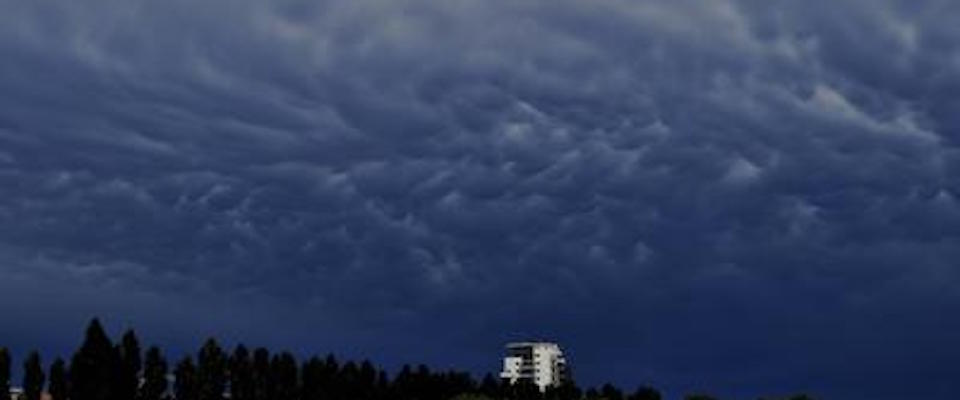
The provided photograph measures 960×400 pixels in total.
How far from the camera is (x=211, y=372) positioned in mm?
162875

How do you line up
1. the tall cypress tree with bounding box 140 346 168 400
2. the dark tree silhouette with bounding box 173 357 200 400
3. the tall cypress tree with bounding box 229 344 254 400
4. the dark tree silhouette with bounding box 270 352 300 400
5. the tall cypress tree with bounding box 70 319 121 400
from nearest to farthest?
1. the tall cypress tree with bounding box 70 319 121 400
2. the tall cypress tree with bounding box 140 346 168 400
3. the dark tree silhouette with bounding box 173 357 200 400
4. the tall cypress tree with bounding box 229 344 254 400
5. the dark tree silhouette with bounding box 270 352 300 400

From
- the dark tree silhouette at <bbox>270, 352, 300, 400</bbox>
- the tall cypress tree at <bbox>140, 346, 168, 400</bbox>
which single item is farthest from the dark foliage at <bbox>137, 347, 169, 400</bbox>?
the dark tree silhouette at <bbox>270, 352, 300, 400</bbox>

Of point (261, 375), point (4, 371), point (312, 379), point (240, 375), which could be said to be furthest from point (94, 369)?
point (312, 379)

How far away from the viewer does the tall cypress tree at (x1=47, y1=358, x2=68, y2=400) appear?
146 m

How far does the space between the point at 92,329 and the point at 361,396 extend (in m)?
40.2

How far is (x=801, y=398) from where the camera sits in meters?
177

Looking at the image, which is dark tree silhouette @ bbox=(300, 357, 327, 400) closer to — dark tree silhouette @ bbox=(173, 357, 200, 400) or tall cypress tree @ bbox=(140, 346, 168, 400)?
dark tree silhouette @ bbox=(173, 357, 200, 400)

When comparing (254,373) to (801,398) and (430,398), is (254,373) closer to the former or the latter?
(430,398)

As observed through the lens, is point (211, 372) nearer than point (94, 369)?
No

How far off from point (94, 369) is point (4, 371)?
386 inches

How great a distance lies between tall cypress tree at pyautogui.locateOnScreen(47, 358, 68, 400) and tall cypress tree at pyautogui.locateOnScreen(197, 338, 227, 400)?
1773cm

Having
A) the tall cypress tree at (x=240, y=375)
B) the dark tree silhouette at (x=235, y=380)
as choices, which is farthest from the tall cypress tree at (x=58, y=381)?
the tall cypress tree at (x=240, y=375)

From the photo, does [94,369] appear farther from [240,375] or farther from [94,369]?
[240,375]

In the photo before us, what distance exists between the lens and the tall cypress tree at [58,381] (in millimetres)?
146250
